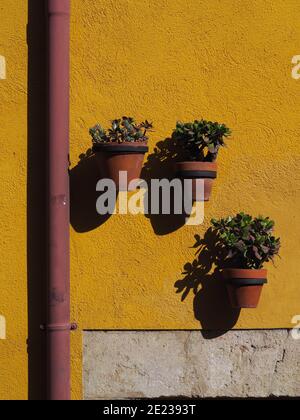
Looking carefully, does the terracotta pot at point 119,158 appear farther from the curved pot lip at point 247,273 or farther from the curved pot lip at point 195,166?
the curved pot lip at point 247,273

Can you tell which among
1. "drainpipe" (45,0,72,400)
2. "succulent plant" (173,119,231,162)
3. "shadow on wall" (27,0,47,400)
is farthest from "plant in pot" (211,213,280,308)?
"shadow on wall" (27,0,47,400)

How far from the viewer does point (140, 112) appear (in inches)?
192

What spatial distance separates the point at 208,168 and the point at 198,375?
1.10 meters

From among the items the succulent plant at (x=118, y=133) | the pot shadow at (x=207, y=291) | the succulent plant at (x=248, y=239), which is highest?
the succulent plant at (x=118, y=133)

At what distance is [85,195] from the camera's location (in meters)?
4.85

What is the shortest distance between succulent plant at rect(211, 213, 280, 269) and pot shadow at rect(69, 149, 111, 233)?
0.63m

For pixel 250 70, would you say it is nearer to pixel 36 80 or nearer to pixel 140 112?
pixel 140 112

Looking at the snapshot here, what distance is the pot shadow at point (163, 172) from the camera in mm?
4867

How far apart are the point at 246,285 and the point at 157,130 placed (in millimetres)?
957

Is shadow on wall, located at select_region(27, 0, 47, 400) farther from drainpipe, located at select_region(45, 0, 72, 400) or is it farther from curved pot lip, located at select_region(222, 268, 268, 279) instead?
curved pot lip, located at select_region(222, 268, 268, 279)

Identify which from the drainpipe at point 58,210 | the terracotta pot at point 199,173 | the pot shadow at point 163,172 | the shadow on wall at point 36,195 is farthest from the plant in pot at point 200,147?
the shadow on wall at point 36,195

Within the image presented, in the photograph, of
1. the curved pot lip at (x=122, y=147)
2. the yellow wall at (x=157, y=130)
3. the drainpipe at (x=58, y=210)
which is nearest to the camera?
the curved pot lip at (x=122, y=147)

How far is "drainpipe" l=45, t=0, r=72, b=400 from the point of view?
4.71 meters

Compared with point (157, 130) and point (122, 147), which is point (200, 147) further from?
point (122, 147)
